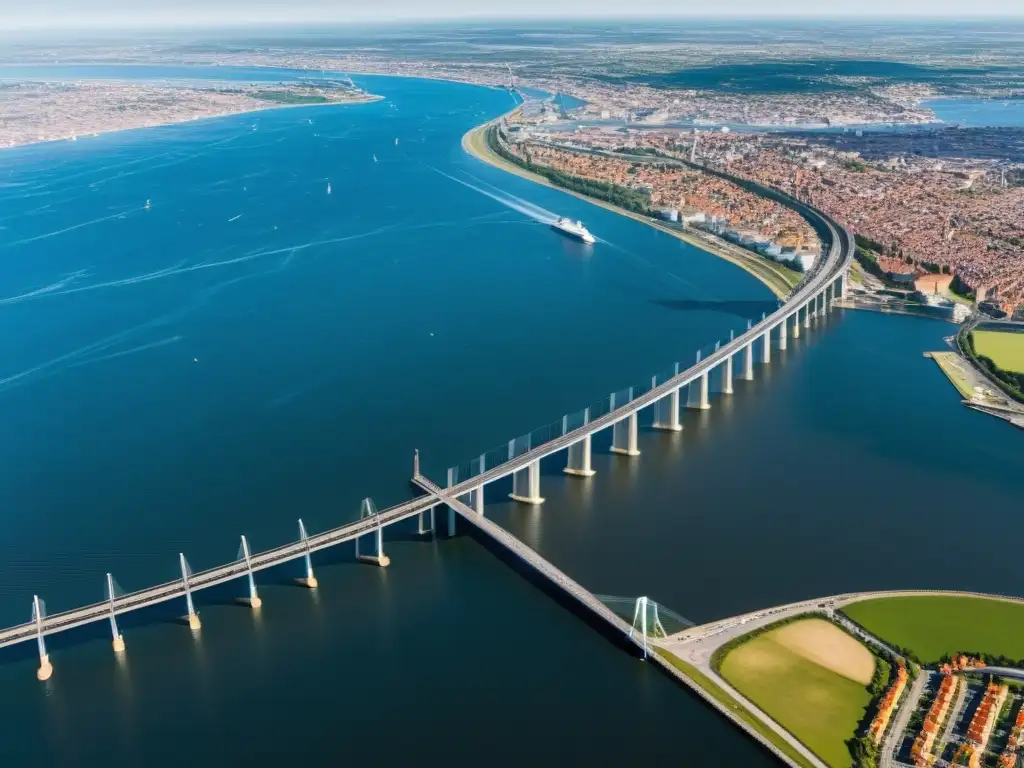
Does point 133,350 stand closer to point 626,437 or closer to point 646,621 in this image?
point 626,437

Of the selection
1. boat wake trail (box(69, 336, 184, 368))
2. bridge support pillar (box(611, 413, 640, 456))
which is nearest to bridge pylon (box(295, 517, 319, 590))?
bridge support pillar (box(611, 413, 640, 456))

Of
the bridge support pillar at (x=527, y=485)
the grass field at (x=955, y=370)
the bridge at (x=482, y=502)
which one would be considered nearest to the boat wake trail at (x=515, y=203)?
the bridge at (x=482, y=502)

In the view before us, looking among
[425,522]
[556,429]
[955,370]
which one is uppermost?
[556,429]

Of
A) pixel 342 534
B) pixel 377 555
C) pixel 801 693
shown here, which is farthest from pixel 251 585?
pixel 801 693

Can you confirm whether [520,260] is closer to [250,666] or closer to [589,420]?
[589,420]

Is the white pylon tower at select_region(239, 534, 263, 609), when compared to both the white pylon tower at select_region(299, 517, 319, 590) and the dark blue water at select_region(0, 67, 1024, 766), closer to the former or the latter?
the dark blue water at select_region(0, 67, 1024, 766)

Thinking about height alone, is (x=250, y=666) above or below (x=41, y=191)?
below

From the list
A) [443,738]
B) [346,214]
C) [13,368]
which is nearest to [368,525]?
[443,738]
